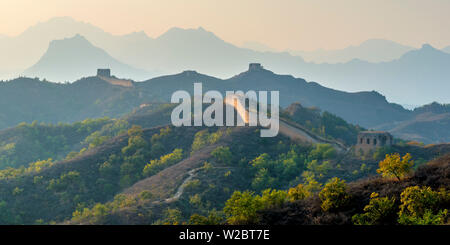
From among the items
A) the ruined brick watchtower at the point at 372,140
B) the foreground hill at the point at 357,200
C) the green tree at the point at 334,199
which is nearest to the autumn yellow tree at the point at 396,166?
the foreground hill at the point at 357,200

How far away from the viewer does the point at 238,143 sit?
9625 cm

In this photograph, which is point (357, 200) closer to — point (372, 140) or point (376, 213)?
point (376, 213)

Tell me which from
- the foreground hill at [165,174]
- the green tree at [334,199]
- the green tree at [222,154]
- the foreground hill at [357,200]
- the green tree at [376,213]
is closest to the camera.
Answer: the green tree at [376,213]

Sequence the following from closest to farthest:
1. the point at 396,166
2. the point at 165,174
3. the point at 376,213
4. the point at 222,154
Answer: the point at 376,213 → the point at 396,166 → the point at 165,174 → the point at 222,154

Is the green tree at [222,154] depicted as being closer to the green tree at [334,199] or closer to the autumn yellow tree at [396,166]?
the autumn yellow tree at [396,166]

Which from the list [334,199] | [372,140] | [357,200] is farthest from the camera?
[372,140]

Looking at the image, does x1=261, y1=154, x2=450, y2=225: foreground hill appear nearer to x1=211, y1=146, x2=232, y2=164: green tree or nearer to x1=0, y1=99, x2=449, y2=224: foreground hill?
x1=0, y1=99, x2=449, y2=224: foreground hill

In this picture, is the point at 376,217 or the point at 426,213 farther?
the point at 376,217

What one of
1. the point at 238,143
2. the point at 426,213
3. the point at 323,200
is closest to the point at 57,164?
the point at 238,143

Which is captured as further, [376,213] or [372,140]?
[372,140]

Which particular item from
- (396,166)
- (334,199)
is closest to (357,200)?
(334,199)

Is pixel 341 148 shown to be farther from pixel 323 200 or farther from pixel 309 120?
pixel 323 200
